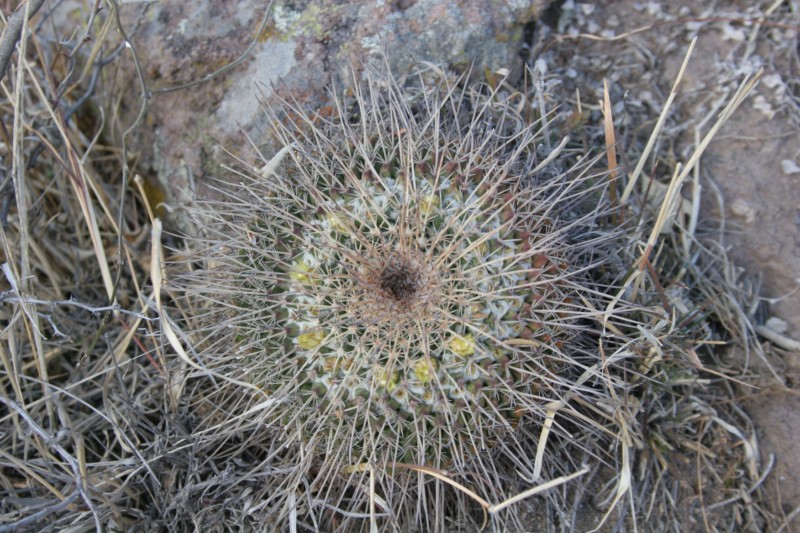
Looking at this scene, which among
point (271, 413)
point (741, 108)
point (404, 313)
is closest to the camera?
point (404, 313)

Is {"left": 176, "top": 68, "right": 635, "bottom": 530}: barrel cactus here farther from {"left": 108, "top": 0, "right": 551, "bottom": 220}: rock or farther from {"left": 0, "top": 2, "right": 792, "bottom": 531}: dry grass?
{"left": 108, "top": 0, "right": 551, "bottom": 220}: rock

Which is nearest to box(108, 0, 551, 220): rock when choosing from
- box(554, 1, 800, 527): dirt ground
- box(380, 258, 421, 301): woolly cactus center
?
box(554, 1, 800, 527): dirt ground

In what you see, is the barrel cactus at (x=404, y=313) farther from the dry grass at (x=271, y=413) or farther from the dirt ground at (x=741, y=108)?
the dirt ground at (x=741, y=108)

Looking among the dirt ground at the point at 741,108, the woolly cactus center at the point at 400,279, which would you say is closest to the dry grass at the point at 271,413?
the dirt ground at the point at 741,108

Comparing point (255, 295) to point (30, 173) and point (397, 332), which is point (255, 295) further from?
→ point (30, 173)

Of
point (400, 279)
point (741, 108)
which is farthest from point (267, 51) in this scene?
Answer: point (741, 108)

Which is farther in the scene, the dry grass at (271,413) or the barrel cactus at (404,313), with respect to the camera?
the dry grass at (271,413)

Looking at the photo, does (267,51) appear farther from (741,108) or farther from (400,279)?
(741,108)
